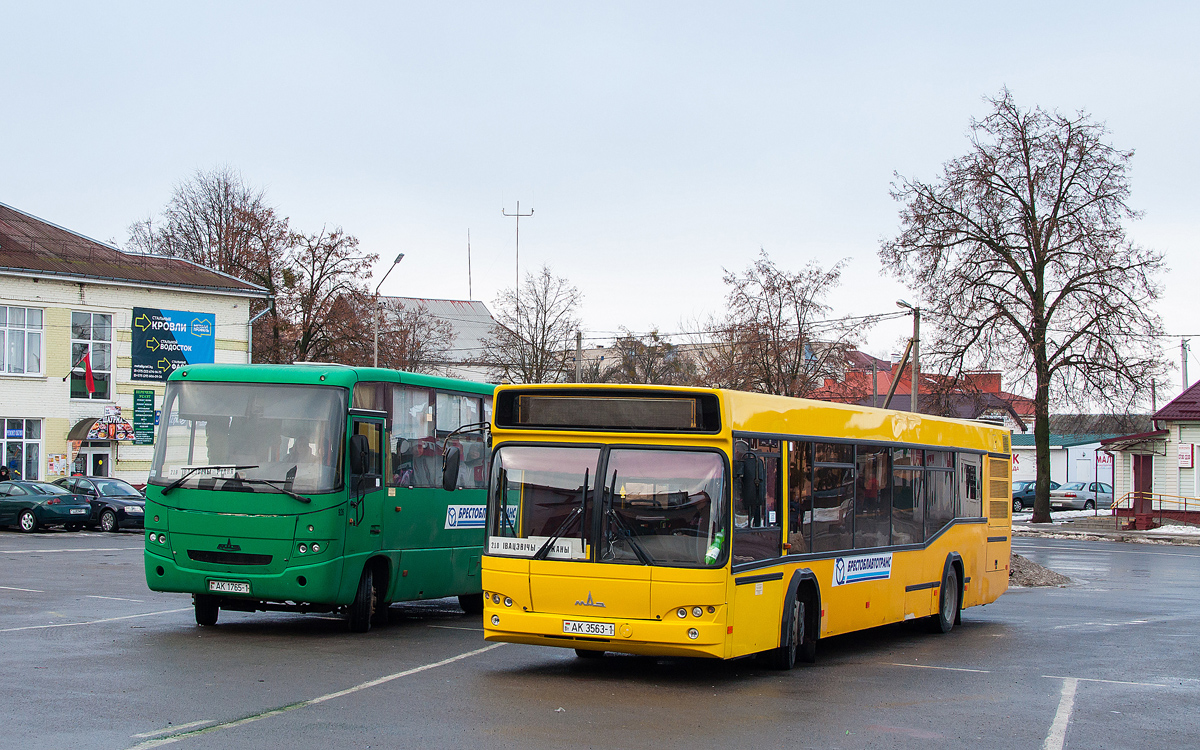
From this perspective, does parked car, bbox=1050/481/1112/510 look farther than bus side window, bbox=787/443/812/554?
Yes

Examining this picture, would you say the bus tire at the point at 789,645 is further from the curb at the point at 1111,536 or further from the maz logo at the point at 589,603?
the curb at the point at 1111,536

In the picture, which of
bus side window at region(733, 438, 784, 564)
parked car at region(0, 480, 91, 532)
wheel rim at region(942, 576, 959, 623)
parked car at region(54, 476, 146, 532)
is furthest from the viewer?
parked car at region(54, 476, 146, 532)

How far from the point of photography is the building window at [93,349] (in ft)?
159

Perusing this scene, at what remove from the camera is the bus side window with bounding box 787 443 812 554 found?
11.3 m

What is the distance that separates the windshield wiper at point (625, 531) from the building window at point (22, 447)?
42.0 m

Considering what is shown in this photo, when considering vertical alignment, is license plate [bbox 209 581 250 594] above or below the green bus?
below

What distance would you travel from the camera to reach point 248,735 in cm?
784

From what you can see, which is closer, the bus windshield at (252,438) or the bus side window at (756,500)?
the bus side window at (756,500)

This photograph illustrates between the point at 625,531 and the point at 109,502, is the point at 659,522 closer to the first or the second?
the point at 625,531

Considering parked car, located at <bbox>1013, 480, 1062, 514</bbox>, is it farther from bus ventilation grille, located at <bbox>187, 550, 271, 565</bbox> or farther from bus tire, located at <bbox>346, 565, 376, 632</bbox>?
bus ventilation grille, located at <bbox>187, 550, 271, 565</bbox>

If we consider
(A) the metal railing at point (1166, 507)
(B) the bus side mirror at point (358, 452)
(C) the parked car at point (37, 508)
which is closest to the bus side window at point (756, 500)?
(B) the bus side mirror at point (358, 452)

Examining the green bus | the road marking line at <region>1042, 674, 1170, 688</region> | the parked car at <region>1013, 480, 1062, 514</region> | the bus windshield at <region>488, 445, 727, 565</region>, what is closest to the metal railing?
the parked car at <region>1013, 480, 1062, 514</region>

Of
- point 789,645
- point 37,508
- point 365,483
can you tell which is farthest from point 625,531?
point 37,508

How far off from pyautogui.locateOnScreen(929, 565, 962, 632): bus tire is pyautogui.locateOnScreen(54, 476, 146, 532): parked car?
87.4 ft
